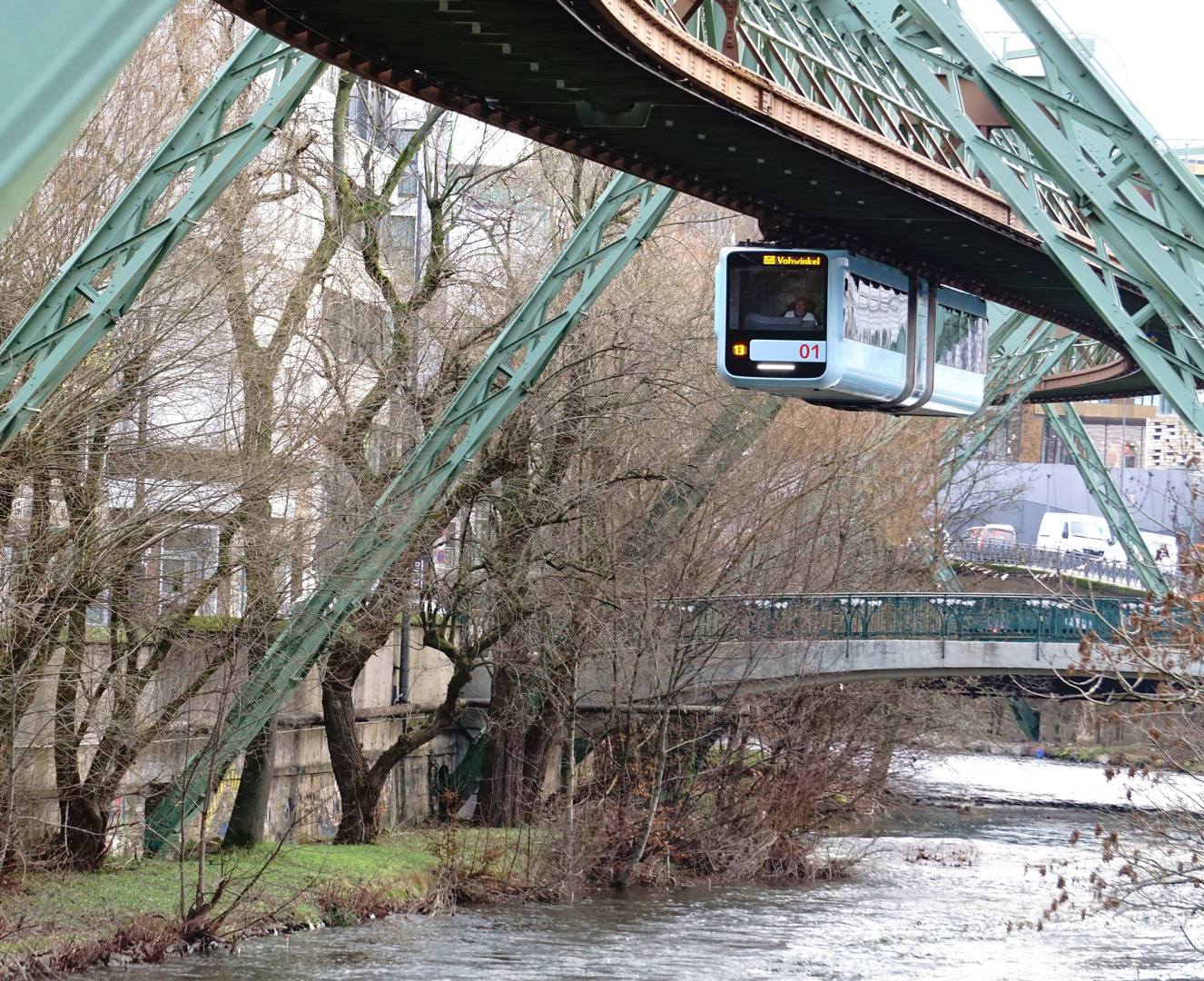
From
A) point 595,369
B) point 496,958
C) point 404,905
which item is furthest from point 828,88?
point 404,905

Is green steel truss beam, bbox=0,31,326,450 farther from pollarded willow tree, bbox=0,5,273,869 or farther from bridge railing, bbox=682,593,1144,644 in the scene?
bridge railing, bbox=682,593,1144,644

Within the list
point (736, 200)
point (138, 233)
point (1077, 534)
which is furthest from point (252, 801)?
point (1077, 534)

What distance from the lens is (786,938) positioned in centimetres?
1822

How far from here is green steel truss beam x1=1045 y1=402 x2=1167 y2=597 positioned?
123 ft

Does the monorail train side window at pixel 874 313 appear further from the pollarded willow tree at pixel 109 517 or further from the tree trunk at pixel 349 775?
the tree trunk at pixel 349 775

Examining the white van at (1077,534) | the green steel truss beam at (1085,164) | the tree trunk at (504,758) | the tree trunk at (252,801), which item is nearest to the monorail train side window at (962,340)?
the green steel truss beam at (1085,164)

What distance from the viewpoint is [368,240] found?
1858 centimetres

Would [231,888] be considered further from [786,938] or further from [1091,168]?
[1091,168]

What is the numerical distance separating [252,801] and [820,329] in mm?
10285

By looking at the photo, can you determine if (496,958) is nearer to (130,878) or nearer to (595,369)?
(130,878)

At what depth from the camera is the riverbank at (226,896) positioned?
13828mm

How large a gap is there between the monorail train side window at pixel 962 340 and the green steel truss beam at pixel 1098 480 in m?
19.0

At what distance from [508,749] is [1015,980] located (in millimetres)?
8989

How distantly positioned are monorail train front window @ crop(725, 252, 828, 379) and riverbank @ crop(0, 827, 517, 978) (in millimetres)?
7561
